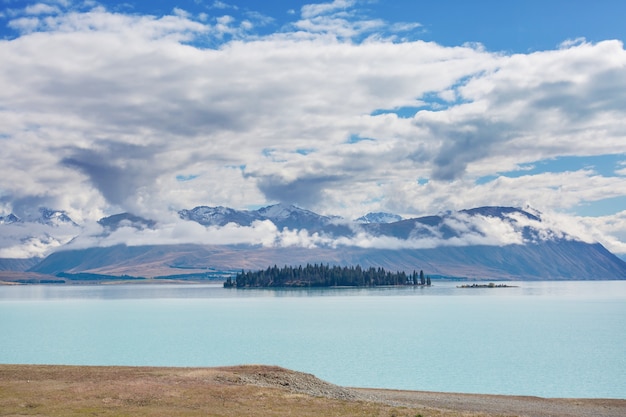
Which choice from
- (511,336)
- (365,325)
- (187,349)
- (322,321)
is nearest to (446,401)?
(187,349)

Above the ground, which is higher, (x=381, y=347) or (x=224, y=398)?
(x=224, y=398)

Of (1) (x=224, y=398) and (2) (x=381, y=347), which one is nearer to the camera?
(1) (x=224, y=398)

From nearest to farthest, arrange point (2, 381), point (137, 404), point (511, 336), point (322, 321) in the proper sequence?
point (137, 404) → point (2, 381) → point (511, 336) → point (322, 321)

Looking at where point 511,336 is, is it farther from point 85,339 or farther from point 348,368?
point 85,339

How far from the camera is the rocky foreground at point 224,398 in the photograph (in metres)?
53.1

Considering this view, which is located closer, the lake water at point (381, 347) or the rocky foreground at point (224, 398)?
the rocky foreground at point (224, 398)

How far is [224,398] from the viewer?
58.8m

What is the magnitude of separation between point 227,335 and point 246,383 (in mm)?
73474

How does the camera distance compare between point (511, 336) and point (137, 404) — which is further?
point (511, 336)

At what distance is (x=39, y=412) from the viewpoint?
4953 centimetres

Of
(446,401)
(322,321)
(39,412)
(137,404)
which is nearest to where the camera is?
(39,412)

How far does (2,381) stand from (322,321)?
113m

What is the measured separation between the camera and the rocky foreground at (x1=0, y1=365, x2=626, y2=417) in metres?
53.1

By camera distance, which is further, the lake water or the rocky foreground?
the lake water
